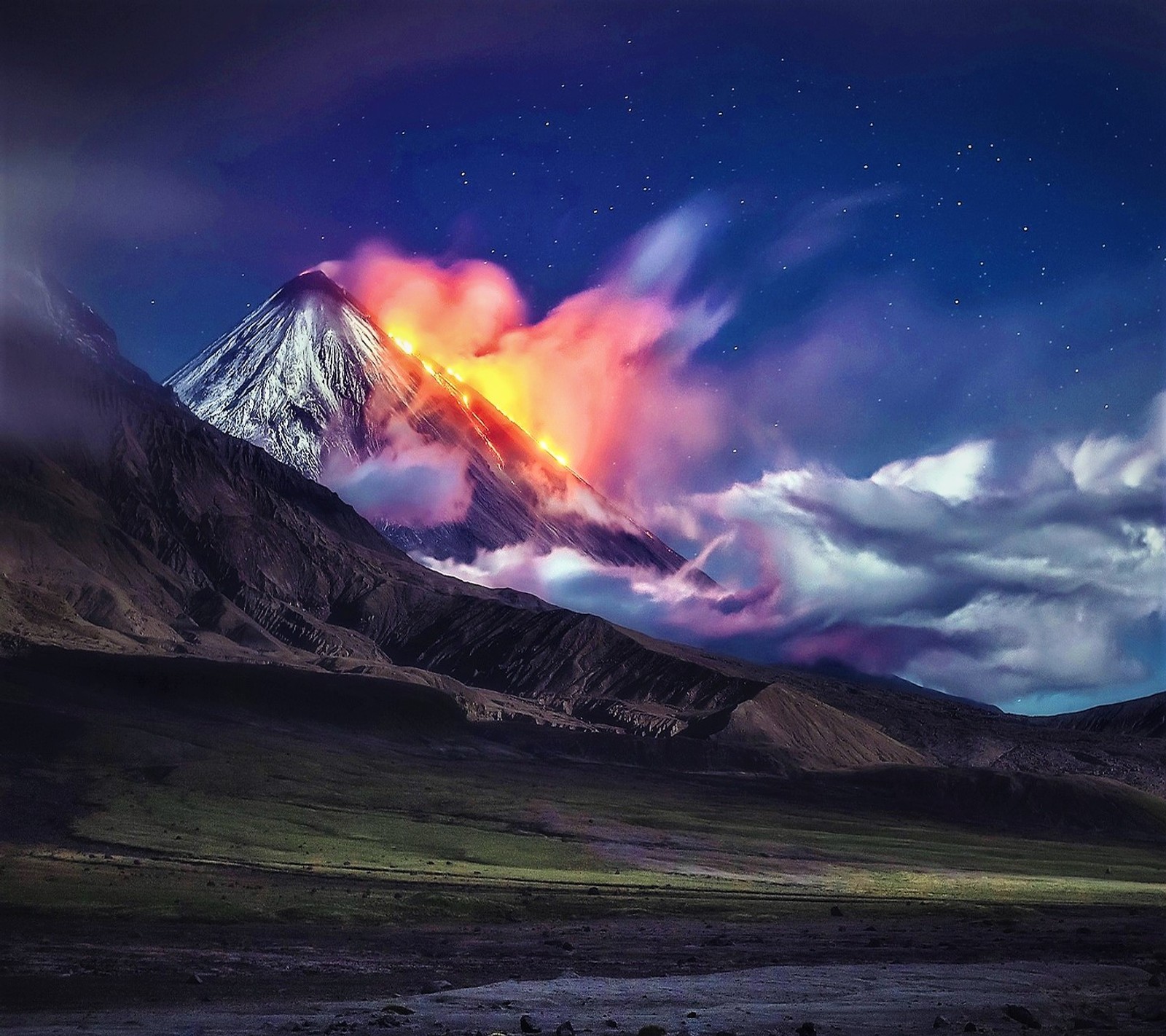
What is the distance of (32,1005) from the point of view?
3656 cm

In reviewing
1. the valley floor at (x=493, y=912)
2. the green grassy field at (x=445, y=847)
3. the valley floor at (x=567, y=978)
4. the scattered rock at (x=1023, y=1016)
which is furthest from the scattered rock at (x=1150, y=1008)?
the green grassy field at (x=445, y=847)

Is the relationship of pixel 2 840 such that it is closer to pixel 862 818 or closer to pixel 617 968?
pixel 617 968

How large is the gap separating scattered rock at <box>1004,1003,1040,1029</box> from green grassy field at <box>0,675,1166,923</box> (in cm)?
3138

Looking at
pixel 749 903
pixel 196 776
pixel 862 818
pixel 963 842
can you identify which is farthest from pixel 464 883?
pixel 862 818

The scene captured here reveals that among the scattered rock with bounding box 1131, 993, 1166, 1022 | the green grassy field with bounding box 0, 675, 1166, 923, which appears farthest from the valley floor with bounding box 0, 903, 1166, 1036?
the green grassy field with bounding box 0, 675, 1166, 923

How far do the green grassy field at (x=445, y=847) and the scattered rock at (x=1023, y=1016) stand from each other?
1235 inches

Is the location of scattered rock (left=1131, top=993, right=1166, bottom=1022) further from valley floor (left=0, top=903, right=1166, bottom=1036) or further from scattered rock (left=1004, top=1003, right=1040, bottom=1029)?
scattered rock (left=1004, top=1003, right=1040, bottom=1029)

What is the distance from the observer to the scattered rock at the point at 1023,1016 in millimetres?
36875

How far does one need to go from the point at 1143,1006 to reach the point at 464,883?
47.4m

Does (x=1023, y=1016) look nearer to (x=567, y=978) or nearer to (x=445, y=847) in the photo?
(x=567, y=978)

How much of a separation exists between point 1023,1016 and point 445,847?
75002 mm

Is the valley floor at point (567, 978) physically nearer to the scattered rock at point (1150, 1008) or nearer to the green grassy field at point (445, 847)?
the scattered rock at point (1150, 1008)

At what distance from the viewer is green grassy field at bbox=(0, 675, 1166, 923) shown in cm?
6944

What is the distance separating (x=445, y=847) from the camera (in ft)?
353
